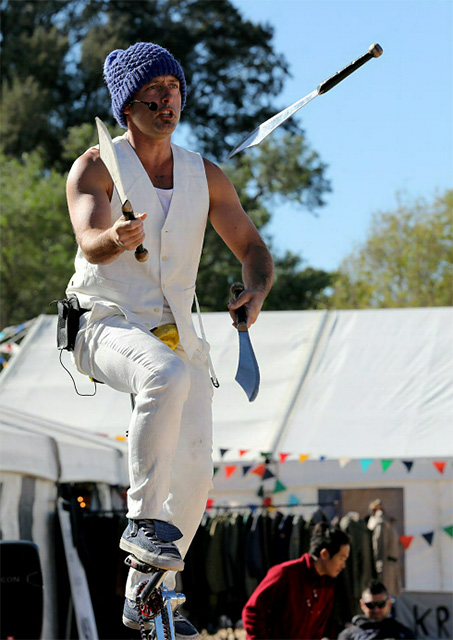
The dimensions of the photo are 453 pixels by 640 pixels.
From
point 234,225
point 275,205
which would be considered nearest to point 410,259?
point 275,205

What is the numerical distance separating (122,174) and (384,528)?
839 centimetres

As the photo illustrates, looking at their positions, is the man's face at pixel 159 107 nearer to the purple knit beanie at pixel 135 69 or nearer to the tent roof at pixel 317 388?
the purple knit beanie at pixel 135 69

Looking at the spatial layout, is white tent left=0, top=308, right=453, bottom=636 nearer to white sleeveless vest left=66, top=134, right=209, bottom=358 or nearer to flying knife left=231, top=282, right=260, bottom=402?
white sleeveless vest left=66, top=134, right=209, bottom=358

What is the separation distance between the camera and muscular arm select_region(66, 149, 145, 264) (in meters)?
2.94

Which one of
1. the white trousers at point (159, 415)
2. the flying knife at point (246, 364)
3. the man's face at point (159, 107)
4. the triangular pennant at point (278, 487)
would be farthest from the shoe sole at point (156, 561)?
the triangular pennant at point (278, 487)

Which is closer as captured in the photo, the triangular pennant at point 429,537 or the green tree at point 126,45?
the triangular pennant at point 429,537

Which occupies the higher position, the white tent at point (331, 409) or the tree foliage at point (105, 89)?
the tree foliage at point (105, 89)

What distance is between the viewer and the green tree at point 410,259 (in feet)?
115

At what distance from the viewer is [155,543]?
119 inches

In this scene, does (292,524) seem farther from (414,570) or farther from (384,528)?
(414,570)

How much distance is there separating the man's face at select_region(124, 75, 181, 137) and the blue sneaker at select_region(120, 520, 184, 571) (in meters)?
1.27

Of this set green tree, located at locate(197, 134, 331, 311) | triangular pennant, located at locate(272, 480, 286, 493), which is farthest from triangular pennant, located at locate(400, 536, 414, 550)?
green tree, located at locate(197, 134, 331, 311)

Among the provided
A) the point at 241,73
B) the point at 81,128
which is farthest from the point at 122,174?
the point at 241,73

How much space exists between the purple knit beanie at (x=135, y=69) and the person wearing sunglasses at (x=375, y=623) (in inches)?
206
